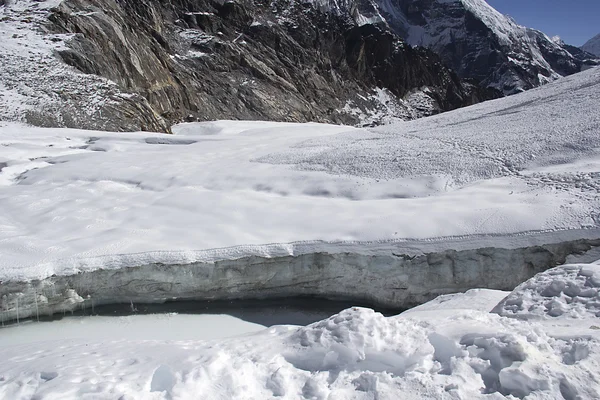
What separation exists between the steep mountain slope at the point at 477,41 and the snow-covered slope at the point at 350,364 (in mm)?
112777

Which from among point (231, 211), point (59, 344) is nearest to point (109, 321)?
point (59, 344)

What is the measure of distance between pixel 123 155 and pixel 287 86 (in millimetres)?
40591

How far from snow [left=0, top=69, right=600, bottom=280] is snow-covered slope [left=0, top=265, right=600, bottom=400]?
342cm

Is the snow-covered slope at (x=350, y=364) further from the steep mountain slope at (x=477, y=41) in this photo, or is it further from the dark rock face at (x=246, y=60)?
the steep mountain slope at (x=477, y=41)

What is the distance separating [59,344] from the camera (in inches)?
207

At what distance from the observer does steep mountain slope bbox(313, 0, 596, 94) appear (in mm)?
120875

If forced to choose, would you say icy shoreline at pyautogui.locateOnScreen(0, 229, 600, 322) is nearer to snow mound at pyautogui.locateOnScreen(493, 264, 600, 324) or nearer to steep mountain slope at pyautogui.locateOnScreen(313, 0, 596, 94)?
snow mound at pyautogui.locateOnScreen(493, 264, 600, 324)

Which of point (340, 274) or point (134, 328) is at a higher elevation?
point (340, 274)

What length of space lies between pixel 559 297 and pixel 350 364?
280 cm

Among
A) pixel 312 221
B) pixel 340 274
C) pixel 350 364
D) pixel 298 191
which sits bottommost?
pixel 340 274

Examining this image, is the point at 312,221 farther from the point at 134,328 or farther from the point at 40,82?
the point at 40,82

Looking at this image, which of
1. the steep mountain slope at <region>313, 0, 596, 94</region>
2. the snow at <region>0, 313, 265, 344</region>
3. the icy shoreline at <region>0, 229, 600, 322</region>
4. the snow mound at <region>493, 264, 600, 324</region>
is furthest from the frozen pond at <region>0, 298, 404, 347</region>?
the steep mountain slope at <region>313, 0, 596, 94</region>

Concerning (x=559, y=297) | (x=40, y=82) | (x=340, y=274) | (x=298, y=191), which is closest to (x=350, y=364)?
(x=559, y=297)

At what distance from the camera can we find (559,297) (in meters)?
5.25
